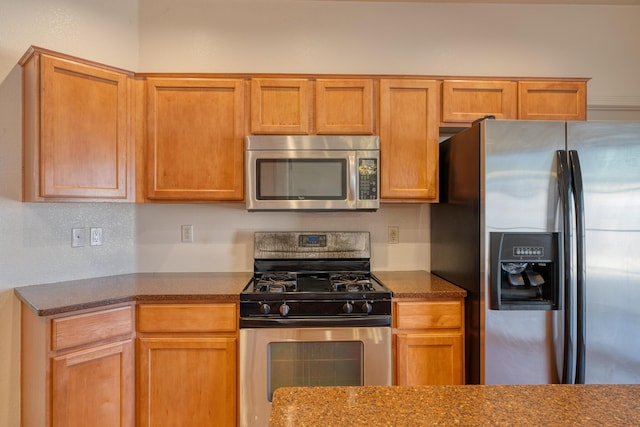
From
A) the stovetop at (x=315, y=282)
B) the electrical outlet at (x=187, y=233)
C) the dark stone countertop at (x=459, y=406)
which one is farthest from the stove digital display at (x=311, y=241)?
the dark stone countertop at (x=459, y=406)

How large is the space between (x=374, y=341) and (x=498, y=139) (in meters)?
1.18

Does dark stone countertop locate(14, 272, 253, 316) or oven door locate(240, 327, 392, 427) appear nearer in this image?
dark stone countertop locate(14, 272, 253, 316)

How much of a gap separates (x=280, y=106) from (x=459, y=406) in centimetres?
183

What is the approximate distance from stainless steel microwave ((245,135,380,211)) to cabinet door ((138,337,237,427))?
82cm

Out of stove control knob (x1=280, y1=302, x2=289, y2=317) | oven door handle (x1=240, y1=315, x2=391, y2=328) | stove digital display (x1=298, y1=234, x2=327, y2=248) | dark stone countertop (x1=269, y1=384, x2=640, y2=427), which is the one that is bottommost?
oven door handle (x1=240, y1=315, x2=391, y2=328)

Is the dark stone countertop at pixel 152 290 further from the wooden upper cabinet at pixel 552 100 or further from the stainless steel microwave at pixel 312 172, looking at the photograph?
the wooden upper cabinet at pixel 552 100

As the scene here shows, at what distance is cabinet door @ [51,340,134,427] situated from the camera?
1.58 meters

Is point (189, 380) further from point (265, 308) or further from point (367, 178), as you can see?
point (367, 178)

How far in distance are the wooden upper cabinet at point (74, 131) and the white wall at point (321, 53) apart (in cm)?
34

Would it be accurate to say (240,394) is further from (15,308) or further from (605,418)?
(605,418)

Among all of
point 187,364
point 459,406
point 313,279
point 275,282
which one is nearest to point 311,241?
point 313,279

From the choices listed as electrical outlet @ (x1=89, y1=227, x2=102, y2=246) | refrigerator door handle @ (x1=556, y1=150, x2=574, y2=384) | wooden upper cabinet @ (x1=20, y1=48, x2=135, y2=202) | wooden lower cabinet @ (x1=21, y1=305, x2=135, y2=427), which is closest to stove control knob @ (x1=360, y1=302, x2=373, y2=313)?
refrigerator door handle @ (x1=556, y1=150, x2=574, y2=384)

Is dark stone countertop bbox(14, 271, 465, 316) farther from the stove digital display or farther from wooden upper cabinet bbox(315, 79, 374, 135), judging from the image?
wooden upper cabinet bbox(315, 79, 374, 135)

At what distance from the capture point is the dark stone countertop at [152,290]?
65.7 inches
